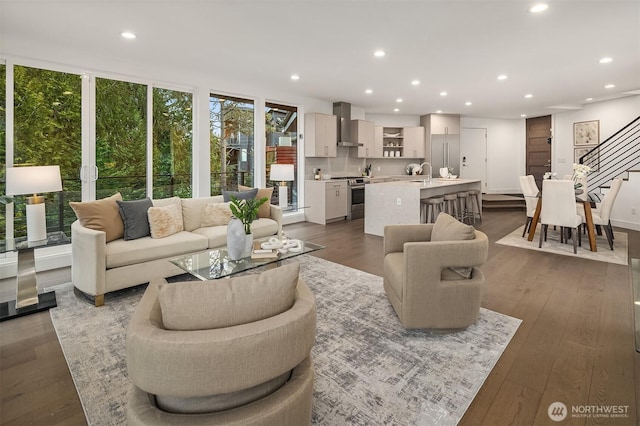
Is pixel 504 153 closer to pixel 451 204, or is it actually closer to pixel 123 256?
pixel 451 204

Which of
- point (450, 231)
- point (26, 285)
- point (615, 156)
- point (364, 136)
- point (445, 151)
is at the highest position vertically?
point (364, 136)

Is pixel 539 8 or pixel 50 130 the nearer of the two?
pixel 539 8

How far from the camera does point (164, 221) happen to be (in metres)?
3.67

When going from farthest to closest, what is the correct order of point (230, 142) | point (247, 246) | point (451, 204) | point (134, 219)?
point (451, 204), point (230, 142), point (134, 219), point (247, 246)

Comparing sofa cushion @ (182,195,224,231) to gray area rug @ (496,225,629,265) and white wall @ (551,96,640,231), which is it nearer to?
gray area rug @ (496,225,629,265)

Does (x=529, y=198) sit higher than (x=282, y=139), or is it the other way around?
(x=282, y=139)

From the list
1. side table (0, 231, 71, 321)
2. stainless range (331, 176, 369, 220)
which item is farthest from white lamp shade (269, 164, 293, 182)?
side table (0, 231, 71, 321)

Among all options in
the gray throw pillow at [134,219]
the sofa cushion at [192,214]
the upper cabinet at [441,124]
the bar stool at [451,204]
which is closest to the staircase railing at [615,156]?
the bar stool at [451,204]

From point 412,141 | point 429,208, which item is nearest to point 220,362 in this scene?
point 429,208

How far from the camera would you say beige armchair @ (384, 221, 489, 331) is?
7.82 ft

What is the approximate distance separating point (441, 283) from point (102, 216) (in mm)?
3146

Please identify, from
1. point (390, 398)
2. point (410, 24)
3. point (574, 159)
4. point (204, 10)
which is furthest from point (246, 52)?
point (574, 159)

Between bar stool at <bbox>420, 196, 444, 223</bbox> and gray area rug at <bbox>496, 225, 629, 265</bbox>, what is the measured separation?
1.14 meters

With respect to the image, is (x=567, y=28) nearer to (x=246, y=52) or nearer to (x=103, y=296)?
(x=246, y=52)
